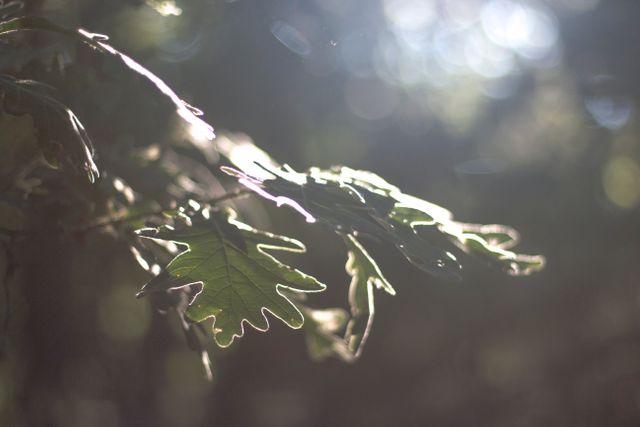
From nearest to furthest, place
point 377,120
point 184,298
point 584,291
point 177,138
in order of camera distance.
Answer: point 184,298 < point 177,138 < point 584,291 < point 377,120

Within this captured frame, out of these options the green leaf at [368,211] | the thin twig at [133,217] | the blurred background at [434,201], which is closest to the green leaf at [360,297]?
the green leaf at [368,211]

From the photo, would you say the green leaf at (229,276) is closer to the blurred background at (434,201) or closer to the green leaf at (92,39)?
the green leaf at (92,39)

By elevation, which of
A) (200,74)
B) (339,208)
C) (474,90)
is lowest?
(200,74)

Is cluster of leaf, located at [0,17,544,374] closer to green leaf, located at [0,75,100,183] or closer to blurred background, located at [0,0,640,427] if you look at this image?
green leaf, located at [0,75,100,183]

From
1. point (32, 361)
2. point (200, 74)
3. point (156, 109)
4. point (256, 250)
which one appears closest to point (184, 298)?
point (256, 250)

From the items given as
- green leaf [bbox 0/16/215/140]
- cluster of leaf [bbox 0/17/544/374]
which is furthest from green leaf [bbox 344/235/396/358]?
green leaf [bbox 0/16/215/140]

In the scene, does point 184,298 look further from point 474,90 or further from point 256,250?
point 474,90

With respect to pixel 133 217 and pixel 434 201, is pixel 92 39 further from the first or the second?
pixel 434 201
